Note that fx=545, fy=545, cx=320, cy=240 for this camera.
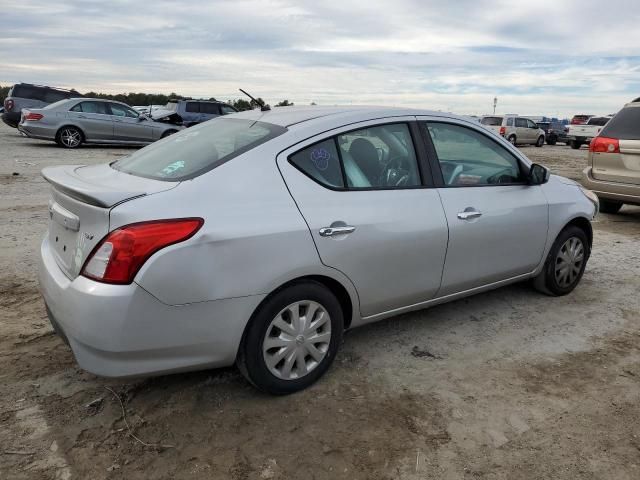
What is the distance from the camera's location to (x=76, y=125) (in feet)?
52.8

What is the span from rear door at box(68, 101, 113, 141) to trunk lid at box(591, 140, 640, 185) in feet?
45.0

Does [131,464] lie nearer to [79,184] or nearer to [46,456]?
[46,456]

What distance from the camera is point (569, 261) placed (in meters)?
4.59

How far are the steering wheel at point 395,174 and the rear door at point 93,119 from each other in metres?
15.1

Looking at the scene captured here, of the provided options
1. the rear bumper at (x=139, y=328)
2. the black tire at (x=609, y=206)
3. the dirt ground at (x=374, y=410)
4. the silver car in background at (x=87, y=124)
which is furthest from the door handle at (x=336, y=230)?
the silver car in background at (x=87, y=124)

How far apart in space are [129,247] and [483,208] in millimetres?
2379

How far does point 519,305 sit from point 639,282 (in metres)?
1.53

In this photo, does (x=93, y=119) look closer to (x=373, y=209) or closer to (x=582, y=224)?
(x=582, y=224)

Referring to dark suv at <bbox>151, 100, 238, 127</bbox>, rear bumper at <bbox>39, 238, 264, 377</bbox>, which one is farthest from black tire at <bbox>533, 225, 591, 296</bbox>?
dark suv at <bbox>151, 100, 238, 127</bbox>

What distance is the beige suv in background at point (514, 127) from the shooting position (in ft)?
91.6

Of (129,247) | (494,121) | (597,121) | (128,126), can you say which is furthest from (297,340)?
(597,121)

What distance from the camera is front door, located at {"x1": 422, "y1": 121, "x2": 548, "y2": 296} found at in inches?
142

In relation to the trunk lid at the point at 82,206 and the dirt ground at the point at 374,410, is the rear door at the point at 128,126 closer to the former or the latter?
the dirt ground at the point at 374,410

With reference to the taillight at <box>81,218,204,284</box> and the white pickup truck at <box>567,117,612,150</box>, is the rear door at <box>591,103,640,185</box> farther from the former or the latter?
the white pickup truck at <box>567,117,612,150</box>
